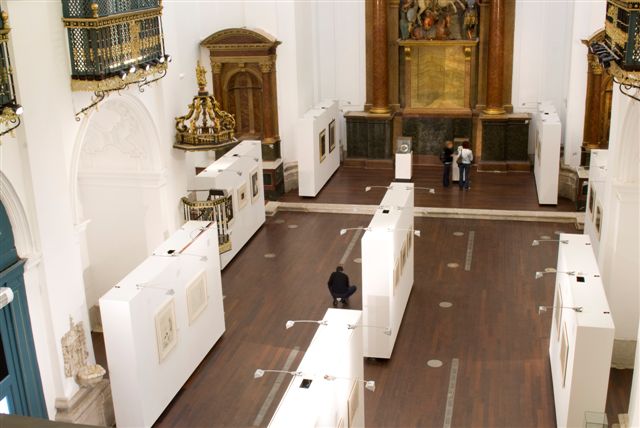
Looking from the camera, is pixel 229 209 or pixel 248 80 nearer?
pixel 229 209

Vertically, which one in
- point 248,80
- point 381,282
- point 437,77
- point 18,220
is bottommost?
point 381,282

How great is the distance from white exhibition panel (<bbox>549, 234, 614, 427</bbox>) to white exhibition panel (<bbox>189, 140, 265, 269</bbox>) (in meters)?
7.44

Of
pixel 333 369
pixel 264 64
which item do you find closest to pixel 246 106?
pixel 264 64

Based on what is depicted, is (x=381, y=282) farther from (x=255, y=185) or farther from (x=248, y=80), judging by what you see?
(x=248, y=80)

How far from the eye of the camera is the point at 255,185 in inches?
690

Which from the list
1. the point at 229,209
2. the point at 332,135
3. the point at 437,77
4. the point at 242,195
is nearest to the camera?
the point at 229,209

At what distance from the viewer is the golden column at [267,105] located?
1981cm

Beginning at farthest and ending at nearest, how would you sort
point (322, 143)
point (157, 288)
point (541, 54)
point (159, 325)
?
point (541, 54) < point (322, 143) < point (159, 325) < point (157, 288)

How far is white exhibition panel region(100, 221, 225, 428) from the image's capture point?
10.1 m

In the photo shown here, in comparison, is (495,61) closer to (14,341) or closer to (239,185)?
(239,185)

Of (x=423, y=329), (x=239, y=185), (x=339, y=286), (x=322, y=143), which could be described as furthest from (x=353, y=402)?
(x=322, y=143)

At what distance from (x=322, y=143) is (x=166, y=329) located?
10422 millimetres

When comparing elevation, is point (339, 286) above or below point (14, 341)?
below

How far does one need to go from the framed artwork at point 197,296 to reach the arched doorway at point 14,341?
8.25 feet
